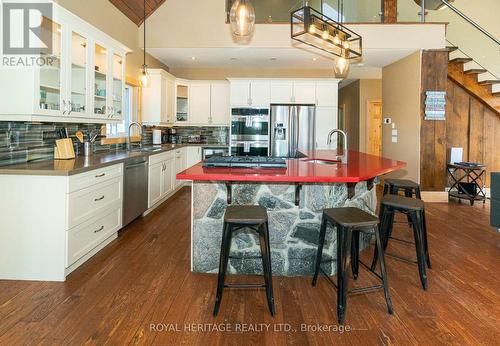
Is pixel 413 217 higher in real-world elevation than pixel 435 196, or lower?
higher

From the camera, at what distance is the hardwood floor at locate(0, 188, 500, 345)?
1980 mm

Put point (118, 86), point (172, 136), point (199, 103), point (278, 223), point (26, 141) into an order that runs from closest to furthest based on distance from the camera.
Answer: point (278, 223) < point (26, 141) < point (118, 86) < point (199, 103) < point (172, 136)

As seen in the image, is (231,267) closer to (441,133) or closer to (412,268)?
(412,268)

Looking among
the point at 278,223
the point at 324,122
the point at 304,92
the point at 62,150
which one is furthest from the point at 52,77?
the point at 324,122

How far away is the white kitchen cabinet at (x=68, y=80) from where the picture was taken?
109 inches

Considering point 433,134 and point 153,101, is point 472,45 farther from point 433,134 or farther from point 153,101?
point 153,101

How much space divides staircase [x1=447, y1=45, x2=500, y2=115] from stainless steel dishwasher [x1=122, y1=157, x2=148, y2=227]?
5.45m

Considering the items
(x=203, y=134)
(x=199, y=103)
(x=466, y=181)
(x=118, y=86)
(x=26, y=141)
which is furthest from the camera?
(x=203, y=134)

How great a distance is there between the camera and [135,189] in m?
4.18

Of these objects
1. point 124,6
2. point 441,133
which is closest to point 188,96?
point 124,6

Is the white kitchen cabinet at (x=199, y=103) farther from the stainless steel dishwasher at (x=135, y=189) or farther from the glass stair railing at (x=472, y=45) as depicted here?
the glass stair railing at (x=472, y=45)

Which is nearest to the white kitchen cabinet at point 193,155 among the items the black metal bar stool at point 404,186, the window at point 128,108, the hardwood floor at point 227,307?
the window at point 128,108

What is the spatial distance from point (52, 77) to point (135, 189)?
158 centimetres

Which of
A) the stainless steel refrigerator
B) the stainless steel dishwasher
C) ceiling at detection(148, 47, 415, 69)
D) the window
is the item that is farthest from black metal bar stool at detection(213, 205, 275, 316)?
the stainless steel refrigerator
